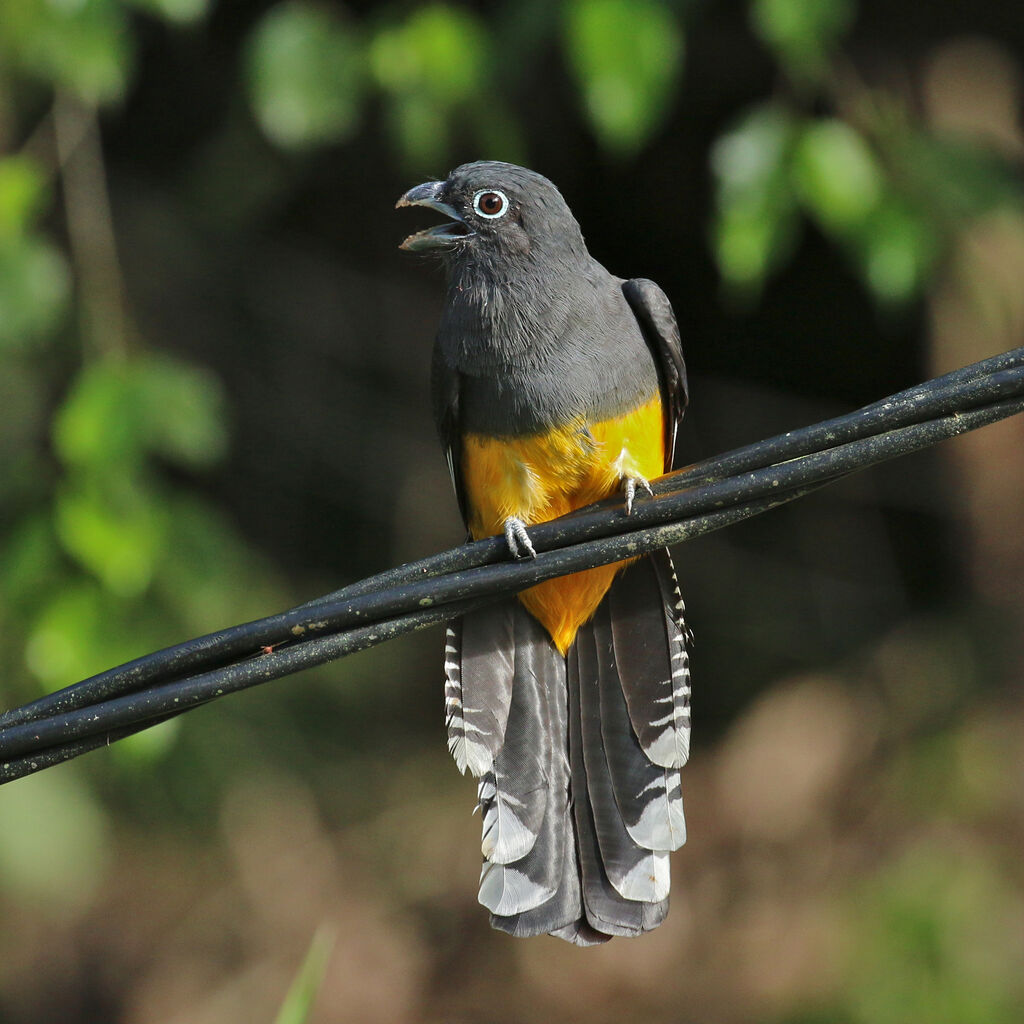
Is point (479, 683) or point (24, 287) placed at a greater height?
point (24, 287)

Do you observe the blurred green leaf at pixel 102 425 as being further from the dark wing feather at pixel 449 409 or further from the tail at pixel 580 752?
the tail at pixel 580 752

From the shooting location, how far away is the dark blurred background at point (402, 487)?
3.78 meters

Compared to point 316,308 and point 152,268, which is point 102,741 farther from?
point 316,308

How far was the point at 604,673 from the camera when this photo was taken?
3.51 meters

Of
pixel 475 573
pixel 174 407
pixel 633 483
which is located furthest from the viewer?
pixel 174 407

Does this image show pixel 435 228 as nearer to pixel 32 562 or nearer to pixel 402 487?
pixel 32 562

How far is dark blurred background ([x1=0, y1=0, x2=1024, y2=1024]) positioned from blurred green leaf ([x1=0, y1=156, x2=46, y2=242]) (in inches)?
1.1

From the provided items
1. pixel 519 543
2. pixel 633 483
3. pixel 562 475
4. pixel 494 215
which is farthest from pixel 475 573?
pixel 494 215

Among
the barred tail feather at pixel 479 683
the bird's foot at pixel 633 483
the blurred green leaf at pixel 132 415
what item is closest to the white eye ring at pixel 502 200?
the bird's foot at pixel 633 483

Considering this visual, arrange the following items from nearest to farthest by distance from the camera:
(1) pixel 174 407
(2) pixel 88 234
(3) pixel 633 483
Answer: (3) pixel 633 483, (1) pixel 174 407, (2) pixel 88 234

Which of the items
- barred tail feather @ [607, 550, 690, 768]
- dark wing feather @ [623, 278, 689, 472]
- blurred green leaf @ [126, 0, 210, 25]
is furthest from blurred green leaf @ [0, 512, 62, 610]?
dark wing feather @ [623, 278, 689, 472]

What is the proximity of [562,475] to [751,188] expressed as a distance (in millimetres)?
1027

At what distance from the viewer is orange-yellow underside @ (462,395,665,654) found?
3338 millimetres

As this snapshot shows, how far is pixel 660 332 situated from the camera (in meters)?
3.59
